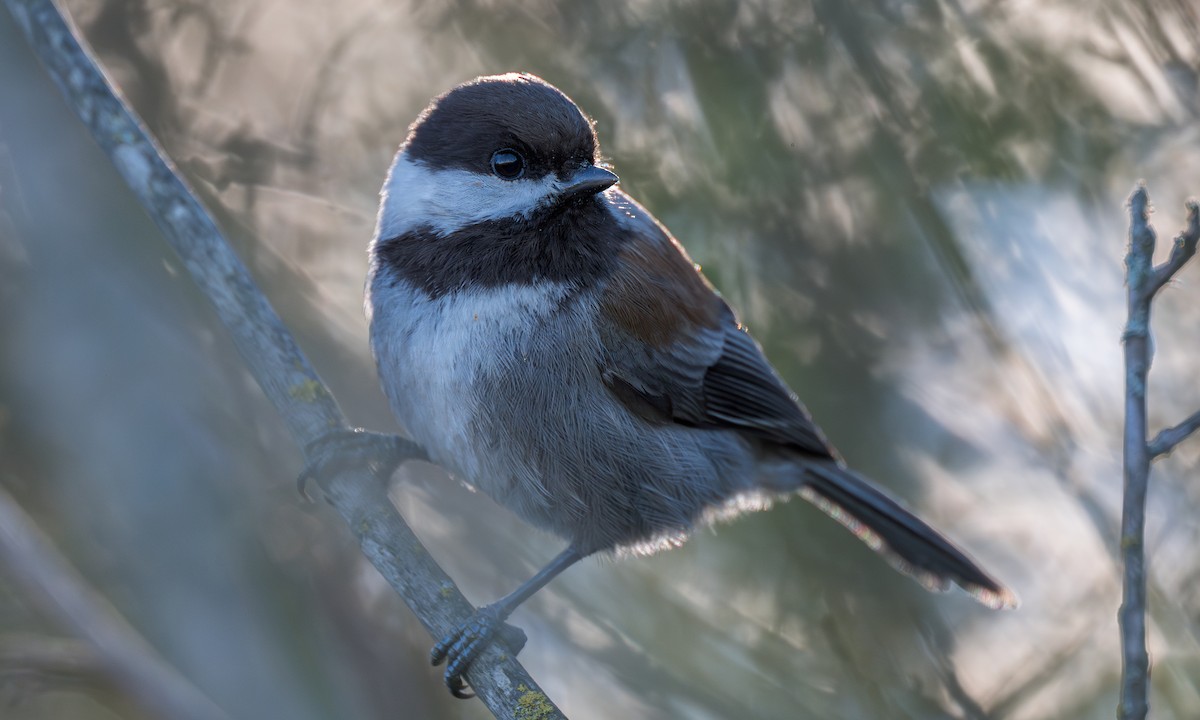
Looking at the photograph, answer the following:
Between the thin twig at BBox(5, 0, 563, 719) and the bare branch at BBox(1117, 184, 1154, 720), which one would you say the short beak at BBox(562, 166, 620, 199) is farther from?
the bare branch at BBox(1117, 184, 1154, 720)

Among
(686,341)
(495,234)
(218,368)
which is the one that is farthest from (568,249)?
(218,368)

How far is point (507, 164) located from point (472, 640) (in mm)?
1262

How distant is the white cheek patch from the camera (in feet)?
9.78

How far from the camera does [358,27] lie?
452 cm

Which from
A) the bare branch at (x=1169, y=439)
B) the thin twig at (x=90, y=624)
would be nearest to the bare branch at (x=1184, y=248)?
the bare branch at (x=1169, y=439)

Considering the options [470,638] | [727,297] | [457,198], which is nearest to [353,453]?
[470,638]

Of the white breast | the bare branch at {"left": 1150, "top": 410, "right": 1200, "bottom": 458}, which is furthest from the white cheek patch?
the bare branch at {"left": 1150, "top": 410, "right": 1200, "bottom": 458}

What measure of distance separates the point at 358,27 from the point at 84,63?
172cm

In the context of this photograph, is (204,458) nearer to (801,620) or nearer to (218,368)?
(218,368)

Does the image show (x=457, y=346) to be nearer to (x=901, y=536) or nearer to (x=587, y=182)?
(x=587, y=182)

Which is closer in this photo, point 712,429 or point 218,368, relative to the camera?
point 712,429

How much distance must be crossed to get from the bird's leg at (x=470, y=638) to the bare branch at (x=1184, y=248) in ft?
5.68

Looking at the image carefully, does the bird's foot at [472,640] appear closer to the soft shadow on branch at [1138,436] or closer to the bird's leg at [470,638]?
the bird's leg at [470,638]

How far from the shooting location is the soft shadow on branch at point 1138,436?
2.02 m
